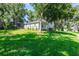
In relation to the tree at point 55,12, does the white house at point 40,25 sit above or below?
below

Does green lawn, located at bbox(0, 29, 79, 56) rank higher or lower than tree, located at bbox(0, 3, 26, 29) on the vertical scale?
lower

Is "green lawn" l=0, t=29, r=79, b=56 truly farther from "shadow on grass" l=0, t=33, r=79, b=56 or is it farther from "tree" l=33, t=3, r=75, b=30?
"tree" l=33, t=3, r=75, b=30

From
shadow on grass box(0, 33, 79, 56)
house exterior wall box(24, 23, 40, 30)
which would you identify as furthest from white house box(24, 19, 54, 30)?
shadow on grass box(0, 33, 79, 56)

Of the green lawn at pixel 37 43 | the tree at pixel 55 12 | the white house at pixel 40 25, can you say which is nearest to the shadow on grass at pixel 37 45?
the green lawn at pixel 37 43

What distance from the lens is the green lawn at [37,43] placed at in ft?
15.0

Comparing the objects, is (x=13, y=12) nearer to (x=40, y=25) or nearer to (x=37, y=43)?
(x=40, y=25)

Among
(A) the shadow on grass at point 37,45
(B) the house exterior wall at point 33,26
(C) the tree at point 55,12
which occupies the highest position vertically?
(C) the tree at point 55,12

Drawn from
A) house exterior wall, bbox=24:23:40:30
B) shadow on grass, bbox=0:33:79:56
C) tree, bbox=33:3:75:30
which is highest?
tree, bbox=33:3:75:30

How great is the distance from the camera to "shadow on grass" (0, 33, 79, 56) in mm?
4582

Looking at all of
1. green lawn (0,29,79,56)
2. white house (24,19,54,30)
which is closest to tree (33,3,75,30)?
white house (24,19,54,30)

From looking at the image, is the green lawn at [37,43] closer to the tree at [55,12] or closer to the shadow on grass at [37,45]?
the shadow on grass at [37,45]

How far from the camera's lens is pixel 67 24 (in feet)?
15.1

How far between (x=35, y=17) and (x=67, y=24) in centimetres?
44

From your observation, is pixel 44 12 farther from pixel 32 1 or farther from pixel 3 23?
pixel 3 23
